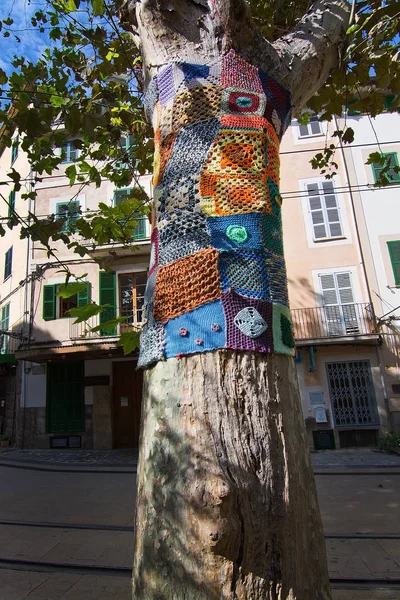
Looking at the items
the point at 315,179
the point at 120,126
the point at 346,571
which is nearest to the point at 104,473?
the point at 346,571

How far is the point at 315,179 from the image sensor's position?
15344 mm

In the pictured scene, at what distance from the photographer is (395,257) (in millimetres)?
14172

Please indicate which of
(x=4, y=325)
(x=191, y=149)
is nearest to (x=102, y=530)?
(x=191, y=149)

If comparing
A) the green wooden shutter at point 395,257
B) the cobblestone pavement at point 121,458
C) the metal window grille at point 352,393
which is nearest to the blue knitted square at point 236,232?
the cobblestone pavement at point 121,458

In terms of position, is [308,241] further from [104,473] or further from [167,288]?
[167,288]

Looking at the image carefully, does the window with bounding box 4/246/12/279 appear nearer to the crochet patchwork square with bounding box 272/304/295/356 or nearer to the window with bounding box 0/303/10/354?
the window with bounding box 0/303/10/354

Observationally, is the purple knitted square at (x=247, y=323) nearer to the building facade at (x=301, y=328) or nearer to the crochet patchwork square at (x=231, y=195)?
the crochet patchwork square at (x=231, y=195)

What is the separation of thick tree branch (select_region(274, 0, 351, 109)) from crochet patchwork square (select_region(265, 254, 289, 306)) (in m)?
1.04

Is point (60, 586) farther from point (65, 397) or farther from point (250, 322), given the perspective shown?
point (65, 397)

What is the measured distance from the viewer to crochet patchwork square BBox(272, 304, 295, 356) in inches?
55.6

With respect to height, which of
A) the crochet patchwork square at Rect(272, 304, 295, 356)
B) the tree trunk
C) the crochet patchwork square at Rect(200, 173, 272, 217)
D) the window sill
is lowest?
the tree trunk

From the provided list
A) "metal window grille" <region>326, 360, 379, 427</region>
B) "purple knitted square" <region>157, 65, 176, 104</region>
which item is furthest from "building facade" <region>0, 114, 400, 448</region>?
"purple knitted square" <region>157, 65, 176, 104</region>

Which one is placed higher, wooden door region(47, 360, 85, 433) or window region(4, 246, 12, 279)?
window region(4, 246, 12, 279)

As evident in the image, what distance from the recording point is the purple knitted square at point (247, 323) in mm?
1338
